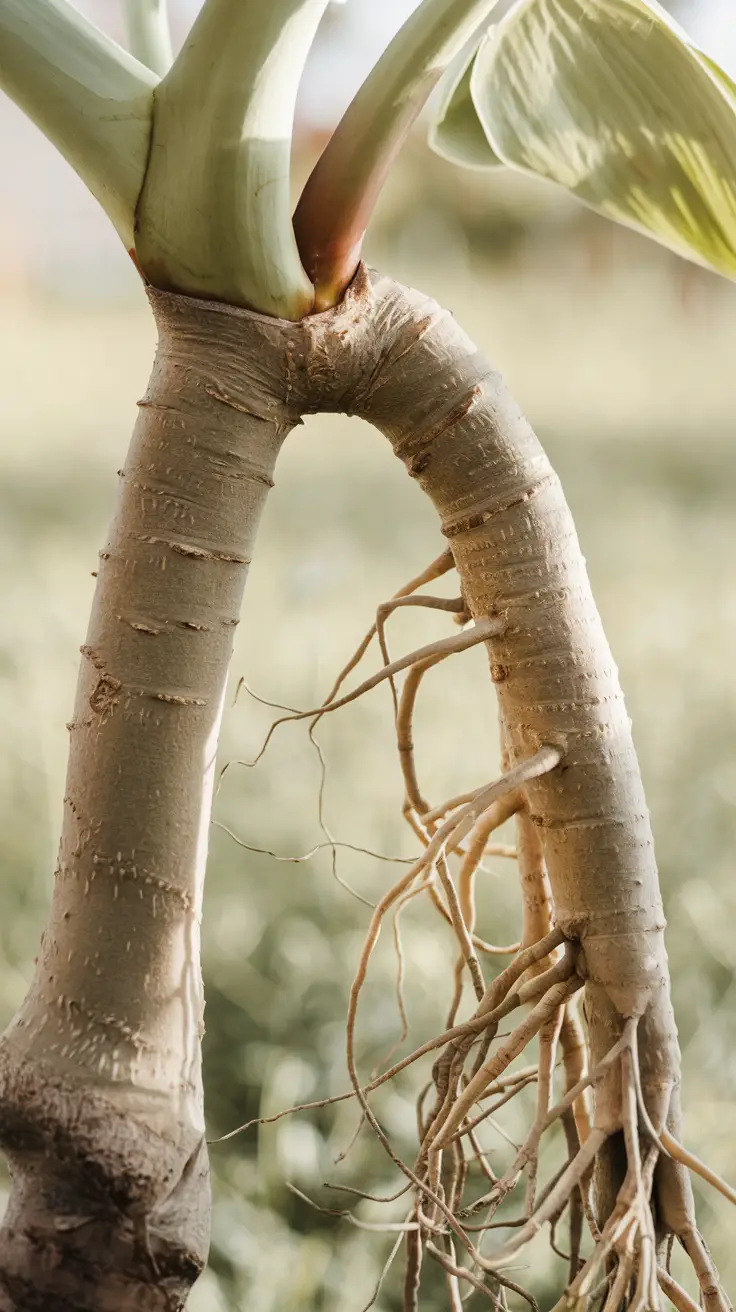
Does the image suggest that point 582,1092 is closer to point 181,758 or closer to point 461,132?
point 181,758

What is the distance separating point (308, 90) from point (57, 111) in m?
0.82

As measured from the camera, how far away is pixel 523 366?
195 centimetres

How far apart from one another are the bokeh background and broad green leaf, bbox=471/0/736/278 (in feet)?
2.19

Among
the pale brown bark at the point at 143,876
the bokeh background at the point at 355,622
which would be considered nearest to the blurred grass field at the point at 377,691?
the bokeh background at the point at 355,622

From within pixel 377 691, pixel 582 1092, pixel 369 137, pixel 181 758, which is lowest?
pixel 582 1092

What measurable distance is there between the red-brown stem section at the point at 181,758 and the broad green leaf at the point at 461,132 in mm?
165

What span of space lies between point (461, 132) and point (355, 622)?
107 cm

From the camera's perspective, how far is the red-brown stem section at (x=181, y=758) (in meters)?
0.42

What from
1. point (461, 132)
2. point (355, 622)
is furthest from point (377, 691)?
point (461, 132)

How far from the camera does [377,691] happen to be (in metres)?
1.85

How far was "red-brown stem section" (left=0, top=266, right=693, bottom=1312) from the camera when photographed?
0.42 metres

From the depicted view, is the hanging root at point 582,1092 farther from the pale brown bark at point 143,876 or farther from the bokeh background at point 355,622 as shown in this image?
the bokeh background at point 355,622

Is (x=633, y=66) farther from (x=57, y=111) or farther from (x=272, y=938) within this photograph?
(x=272, y=938)

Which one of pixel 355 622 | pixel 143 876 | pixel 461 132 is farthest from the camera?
pixel 355 622
